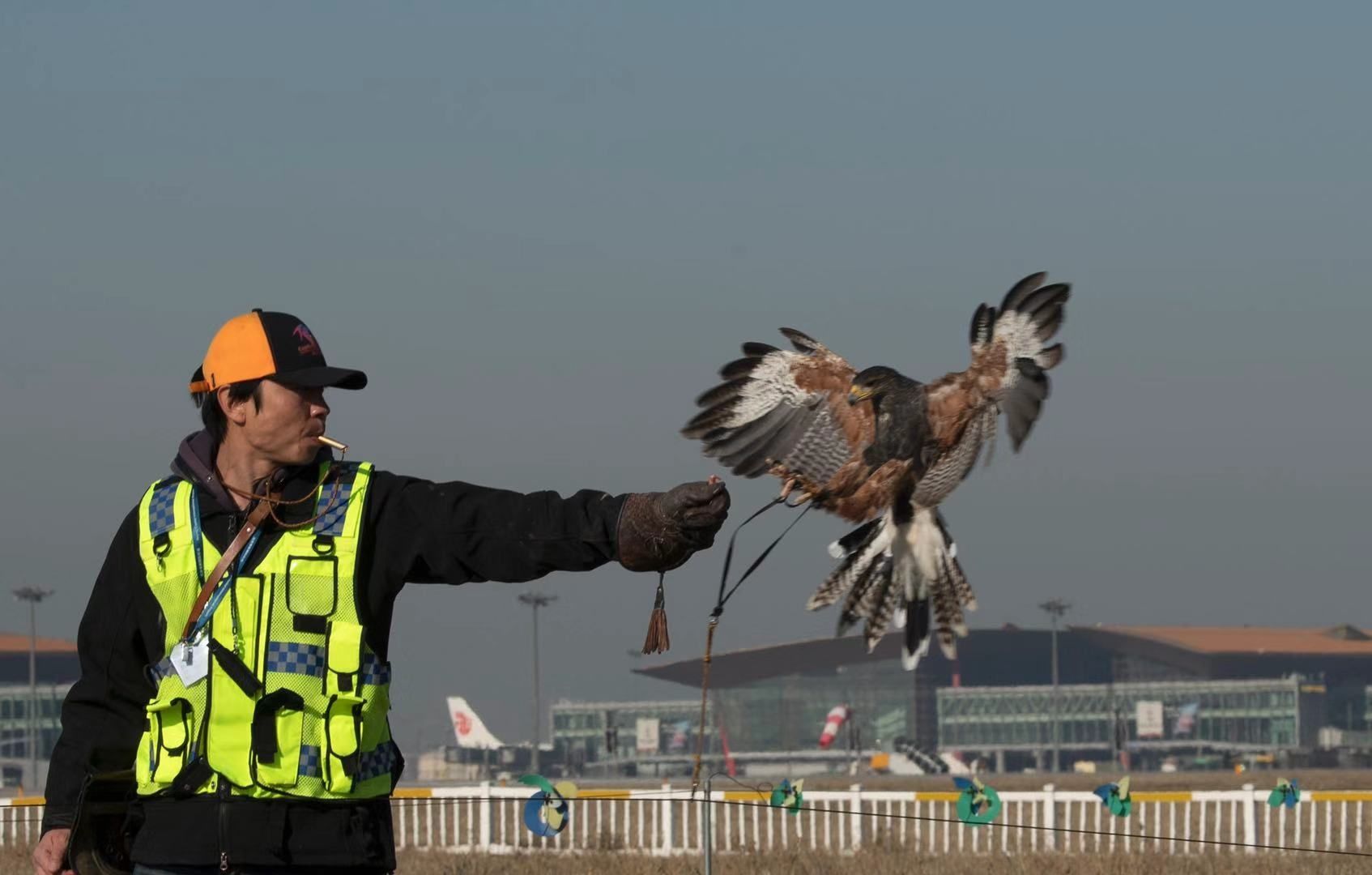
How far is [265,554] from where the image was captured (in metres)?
4.45

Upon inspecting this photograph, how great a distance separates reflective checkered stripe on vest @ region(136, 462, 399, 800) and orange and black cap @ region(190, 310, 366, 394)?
27 cm

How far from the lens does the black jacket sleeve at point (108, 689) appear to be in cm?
469

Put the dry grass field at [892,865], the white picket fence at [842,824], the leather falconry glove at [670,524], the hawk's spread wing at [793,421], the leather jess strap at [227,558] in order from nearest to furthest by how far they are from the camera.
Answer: the leather falconry glove at [670,524] → the leather jess strap at [227,558] → the hawk's spread wing at [793,421] → the dry grass field at [892,865] → the white picket fence at [842,824]

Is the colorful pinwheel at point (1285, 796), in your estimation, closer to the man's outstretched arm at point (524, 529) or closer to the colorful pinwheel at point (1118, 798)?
the colorful pinwheel at point (1118, 798)

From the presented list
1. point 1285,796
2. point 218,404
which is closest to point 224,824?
point 218,404

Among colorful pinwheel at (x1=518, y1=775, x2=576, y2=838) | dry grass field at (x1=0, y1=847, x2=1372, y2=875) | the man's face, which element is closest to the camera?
the man's face

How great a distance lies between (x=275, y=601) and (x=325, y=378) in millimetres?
511

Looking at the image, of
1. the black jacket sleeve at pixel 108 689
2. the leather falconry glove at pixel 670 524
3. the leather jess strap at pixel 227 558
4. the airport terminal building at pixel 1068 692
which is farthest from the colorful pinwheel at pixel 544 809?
the airport terminal building at pixel 1068 692

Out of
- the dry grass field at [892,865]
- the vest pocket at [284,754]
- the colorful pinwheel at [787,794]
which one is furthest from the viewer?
the colorful pinwheel at [787,794]

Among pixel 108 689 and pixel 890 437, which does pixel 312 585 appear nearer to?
pixel 108 689

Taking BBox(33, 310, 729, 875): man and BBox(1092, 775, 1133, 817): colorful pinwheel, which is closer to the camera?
BBox(33, 310, 729, 875): man

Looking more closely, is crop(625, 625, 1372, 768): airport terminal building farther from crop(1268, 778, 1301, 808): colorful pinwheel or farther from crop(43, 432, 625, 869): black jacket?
crop(43, 432, 625, 869): black jacket

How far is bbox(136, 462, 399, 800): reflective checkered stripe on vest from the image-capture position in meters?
4.34

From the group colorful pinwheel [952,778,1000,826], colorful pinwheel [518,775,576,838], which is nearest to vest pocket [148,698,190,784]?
colorful pinwheel [518,775,576,838]
